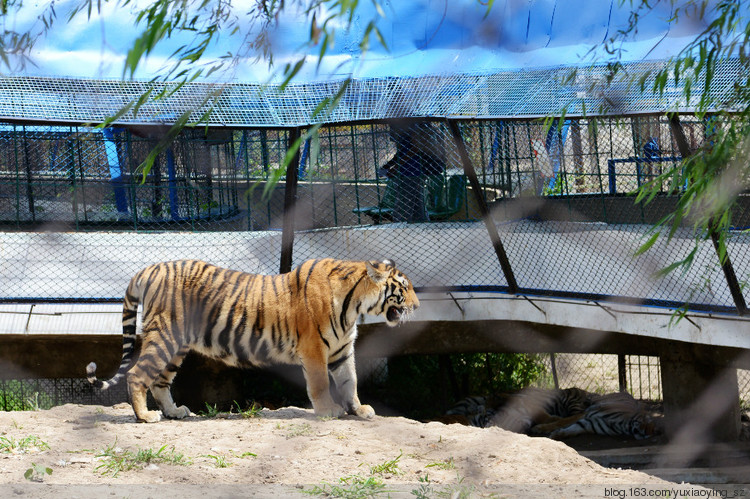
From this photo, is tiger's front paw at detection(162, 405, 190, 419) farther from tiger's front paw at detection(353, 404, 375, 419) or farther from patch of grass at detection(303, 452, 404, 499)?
patch of grass at detection(303, 452, 404, 499)

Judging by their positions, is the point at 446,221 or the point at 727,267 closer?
the point at 727,267

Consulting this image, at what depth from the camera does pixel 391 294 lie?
405cm

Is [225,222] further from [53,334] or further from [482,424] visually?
[482,424]

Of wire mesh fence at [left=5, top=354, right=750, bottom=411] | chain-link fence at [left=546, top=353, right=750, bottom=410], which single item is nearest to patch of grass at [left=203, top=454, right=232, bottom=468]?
wire mesh fence at [left=5, top=354, right=750, bottom=411]

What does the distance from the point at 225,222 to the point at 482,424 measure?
8.45ft

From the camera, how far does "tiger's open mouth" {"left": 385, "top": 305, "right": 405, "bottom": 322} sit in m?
4.09

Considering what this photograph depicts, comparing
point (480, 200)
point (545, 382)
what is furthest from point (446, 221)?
point (545, 382)

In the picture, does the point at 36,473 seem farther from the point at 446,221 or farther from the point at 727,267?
the point at 727,267

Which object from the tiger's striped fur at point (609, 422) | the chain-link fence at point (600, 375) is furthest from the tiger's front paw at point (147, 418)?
the chain-link fence at point (600, 375)

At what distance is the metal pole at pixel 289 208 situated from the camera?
413cm

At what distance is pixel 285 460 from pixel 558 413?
4.18 meters

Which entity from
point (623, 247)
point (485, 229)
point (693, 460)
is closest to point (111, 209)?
point (485, 229)

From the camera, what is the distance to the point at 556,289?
15.4 feet

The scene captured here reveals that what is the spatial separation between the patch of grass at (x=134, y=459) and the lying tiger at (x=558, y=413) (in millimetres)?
3213
